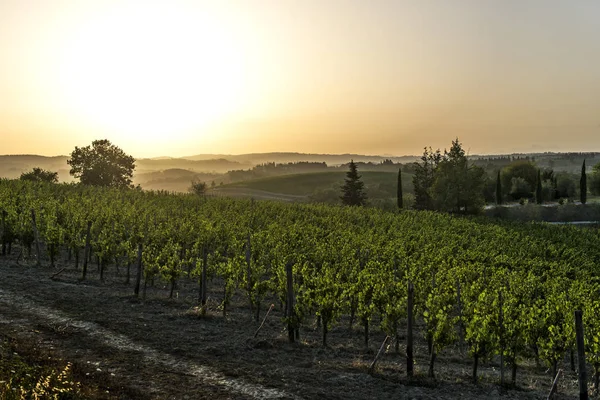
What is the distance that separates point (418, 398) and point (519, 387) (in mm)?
4260

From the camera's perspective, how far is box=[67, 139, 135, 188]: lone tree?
286ft


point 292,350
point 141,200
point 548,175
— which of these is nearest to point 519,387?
point 292,350

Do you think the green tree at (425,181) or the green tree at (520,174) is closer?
the green tree at (425,181)

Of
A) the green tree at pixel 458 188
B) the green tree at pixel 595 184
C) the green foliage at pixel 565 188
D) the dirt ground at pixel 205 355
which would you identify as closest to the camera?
the dirt ground at pixel 205 355

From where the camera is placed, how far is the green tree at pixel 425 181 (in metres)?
86.9

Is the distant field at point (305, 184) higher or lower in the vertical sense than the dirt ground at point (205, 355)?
higher

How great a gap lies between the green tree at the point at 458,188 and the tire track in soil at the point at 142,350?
6815cm

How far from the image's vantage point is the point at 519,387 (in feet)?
48.5

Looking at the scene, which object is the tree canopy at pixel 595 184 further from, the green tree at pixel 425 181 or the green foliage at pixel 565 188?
the green tree at pixel 425 181

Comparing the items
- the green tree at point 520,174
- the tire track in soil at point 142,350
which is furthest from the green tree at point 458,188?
the tire track in soil at point 142,350

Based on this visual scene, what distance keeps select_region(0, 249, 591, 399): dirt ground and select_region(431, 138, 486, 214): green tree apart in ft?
197

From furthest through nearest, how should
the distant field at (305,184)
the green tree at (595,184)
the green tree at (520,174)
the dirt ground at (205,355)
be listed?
1. the distant field at (305,184)
2. the green tree at (520,174)
3. the green tree at (595,184)
4. the dirt ground at (205,355)

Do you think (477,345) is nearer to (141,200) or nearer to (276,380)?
(276,380)

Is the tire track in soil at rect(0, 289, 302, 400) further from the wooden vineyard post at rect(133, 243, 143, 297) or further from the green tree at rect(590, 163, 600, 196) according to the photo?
the green tree at rect(590, 163, 600, 196)
